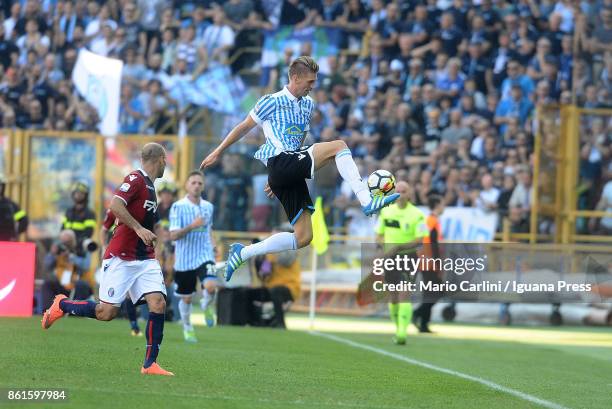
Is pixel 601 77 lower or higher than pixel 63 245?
higher

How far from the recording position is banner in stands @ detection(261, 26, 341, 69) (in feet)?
89.7

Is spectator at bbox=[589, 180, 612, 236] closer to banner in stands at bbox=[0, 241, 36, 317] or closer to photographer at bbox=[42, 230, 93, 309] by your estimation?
photographer at bbox=[42, 230, 93, 309]

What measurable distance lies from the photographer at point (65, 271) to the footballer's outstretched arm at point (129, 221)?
10.0m

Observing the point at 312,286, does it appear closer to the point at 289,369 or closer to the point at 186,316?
the point at 186,316

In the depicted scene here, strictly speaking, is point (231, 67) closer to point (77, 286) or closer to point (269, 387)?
point (77, 286)

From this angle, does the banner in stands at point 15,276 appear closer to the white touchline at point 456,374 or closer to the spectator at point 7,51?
the white touchline at point 456,374

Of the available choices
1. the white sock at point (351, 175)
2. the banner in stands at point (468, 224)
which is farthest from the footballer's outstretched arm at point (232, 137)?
the banner in stands at point (468, 224)

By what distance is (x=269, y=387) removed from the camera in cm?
979

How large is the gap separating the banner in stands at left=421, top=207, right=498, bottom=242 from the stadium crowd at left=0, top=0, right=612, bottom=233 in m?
0.33

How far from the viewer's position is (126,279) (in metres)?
10.4

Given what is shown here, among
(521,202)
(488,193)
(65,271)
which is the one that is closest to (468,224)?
(488,193)

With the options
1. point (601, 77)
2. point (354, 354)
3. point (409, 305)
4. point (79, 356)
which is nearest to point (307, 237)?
Answer: point (79, 356)

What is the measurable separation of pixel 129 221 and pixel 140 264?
0.57 m

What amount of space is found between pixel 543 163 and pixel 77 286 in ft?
29.4
